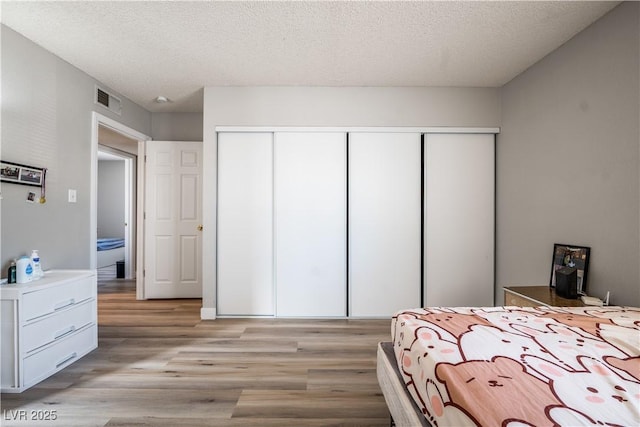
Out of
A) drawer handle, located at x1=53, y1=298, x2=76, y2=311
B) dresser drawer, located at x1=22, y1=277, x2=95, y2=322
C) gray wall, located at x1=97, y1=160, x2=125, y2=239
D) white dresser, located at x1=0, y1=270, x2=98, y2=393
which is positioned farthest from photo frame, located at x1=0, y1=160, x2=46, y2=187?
gray wall, located at x1=97, y1=160, x2=125, y2=239

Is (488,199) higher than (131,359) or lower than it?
higher

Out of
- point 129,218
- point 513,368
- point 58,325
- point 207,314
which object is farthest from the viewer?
point 129,218

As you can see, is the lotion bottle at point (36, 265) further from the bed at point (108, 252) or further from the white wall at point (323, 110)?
the bed at point (108, 252)

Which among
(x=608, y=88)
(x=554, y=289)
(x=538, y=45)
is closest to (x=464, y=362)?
(x=554, y=289)

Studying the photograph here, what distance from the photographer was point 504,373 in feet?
3.20

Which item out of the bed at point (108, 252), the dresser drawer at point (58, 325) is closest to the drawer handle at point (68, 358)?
the dresser drawer at point (58, 325)

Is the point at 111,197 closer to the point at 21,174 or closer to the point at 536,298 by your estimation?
the point at 21,174

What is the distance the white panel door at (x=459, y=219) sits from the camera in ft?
10.9

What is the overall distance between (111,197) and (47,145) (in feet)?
20.4

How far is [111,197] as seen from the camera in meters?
7.88

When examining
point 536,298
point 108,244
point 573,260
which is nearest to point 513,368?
point 536,298

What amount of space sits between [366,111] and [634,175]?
7.38ft

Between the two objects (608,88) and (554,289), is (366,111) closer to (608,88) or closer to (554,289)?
(608,88)

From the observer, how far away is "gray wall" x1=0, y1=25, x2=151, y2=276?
2.24 m
